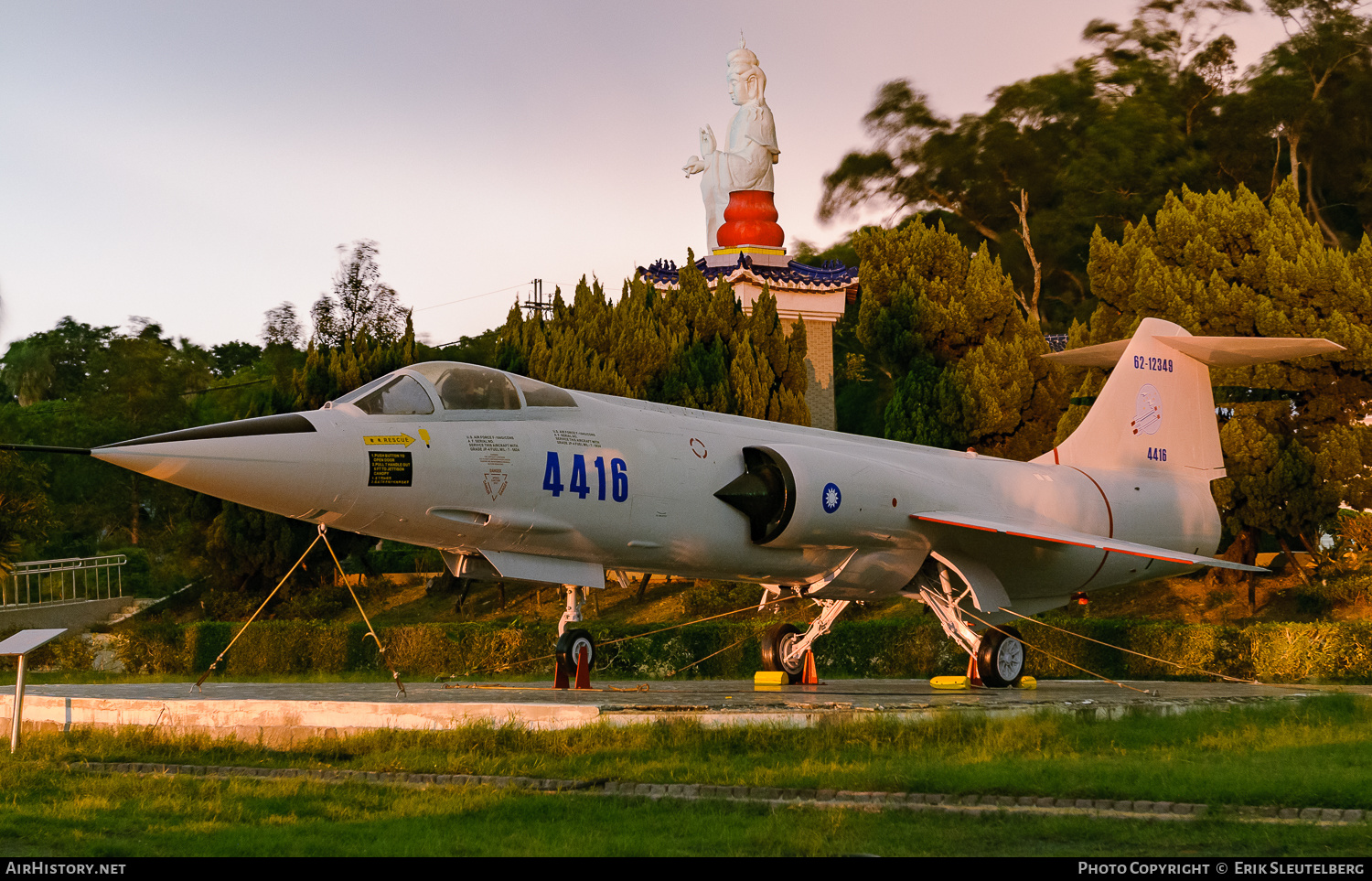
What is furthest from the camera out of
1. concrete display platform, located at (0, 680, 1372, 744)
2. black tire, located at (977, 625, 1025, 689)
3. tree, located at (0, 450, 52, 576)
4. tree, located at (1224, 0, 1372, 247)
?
tree, located at (1224, 0, 1372, 247)

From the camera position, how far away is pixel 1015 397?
24.7 meters

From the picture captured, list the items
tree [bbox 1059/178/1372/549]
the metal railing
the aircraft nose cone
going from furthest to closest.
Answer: the metal railing < tree [bbox 1059/178/1372/549] < the aircraft nose cone

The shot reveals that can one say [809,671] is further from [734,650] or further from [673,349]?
[673,349]

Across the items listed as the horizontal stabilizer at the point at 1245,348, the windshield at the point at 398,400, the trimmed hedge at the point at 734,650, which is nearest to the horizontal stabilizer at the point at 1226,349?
the horizontal stabilizer at the point at 1245,348

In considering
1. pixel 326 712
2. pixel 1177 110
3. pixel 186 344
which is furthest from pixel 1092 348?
pixel 186 344

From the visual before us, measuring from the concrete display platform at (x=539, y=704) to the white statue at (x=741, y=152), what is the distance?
21.8m

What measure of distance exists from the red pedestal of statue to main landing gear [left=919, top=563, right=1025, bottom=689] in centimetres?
1968

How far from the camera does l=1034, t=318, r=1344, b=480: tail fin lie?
17.1 metres

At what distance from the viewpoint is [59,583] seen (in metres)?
32.6

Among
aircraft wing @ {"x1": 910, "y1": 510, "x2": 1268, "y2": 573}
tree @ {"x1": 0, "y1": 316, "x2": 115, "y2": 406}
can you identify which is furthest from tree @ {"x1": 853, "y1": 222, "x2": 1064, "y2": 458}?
tree @ {"x1": 0, "y1": 316, "x2": 115, "y2": 406}

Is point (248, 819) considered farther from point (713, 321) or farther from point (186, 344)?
point (186, 344)

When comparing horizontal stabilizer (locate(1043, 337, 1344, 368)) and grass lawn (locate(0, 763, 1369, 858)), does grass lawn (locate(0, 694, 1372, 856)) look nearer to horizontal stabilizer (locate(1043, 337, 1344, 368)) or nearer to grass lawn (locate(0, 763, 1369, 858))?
grass lawn (locate(0, 763, 1369, 858))

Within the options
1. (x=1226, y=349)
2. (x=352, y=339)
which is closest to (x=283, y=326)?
(x=352, y=339)

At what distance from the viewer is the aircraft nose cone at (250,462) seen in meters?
9.69
